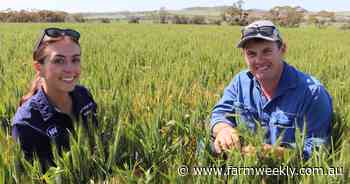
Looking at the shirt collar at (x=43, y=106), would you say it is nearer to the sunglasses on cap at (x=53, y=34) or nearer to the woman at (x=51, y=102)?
the woman at (x=51, y=102)

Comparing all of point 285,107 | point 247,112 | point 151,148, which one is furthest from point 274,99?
point 151,148

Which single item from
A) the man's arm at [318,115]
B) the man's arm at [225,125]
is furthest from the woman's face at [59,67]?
the man's arm at [318,115]

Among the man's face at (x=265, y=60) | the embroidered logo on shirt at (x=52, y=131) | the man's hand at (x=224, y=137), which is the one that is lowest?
the man's hand at (x=224, y=137)

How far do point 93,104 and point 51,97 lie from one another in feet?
0.87

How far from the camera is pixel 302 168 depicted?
1630mm

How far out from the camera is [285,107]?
86.5 inches

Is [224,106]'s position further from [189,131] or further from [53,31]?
[53,31]

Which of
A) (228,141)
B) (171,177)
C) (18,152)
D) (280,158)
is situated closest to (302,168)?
(280,158)

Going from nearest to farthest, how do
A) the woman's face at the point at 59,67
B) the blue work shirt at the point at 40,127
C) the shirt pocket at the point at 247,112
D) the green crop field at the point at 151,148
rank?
the green crop field at the point at 151,148 → the blue work shirt at the point at 40,127 → the woman's face at the point at 59,67 → the shirt pocket at the point at 247,112

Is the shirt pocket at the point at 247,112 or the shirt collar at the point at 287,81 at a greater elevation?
the shirt collar at the point at 287,81

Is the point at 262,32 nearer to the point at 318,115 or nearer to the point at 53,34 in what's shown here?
the point at 318,115

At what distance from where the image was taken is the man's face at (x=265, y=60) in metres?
2.20

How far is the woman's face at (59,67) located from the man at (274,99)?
0.80 meters

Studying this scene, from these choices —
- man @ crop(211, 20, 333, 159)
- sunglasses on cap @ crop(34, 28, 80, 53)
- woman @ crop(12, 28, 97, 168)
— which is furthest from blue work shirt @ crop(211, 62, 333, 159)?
sunglasses on cap @ crop(34, 28, 80, 53)
